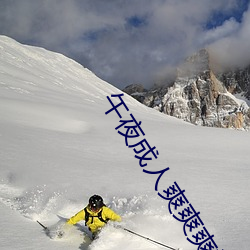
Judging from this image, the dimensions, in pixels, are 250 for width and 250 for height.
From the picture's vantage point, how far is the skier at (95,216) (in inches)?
228

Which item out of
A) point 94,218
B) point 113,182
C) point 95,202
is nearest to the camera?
point 95,202

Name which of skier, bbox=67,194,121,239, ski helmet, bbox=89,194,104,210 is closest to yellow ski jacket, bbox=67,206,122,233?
skier, bbox=67,194,121,239

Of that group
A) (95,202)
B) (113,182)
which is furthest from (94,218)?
(113,182)

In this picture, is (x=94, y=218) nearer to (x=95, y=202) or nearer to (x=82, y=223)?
(x=95, y=202)

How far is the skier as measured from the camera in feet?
19.0

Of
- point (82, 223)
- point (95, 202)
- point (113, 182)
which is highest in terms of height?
point (113, 182)

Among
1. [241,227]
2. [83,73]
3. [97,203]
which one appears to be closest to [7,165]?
[97,203]

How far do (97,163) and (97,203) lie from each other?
4.31m

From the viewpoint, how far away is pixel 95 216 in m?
5.88

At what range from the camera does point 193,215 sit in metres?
6.31

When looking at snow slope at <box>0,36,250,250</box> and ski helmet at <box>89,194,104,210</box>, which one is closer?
snow slope at <box>0,36,250,250</box>

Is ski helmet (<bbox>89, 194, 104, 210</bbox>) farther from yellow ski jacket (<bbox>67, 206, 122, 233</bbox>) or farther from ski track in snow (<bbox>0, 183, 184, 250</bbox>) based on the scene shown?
ski track in snow (<bbox>0, 183, 184, 250</bbox>)

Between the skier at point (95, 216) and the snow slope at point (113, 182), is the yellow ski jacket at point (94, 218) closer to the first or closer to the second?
the skier at point (95, 216)

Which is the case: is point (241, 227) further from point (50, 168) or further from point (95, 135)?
point (95, 135)
